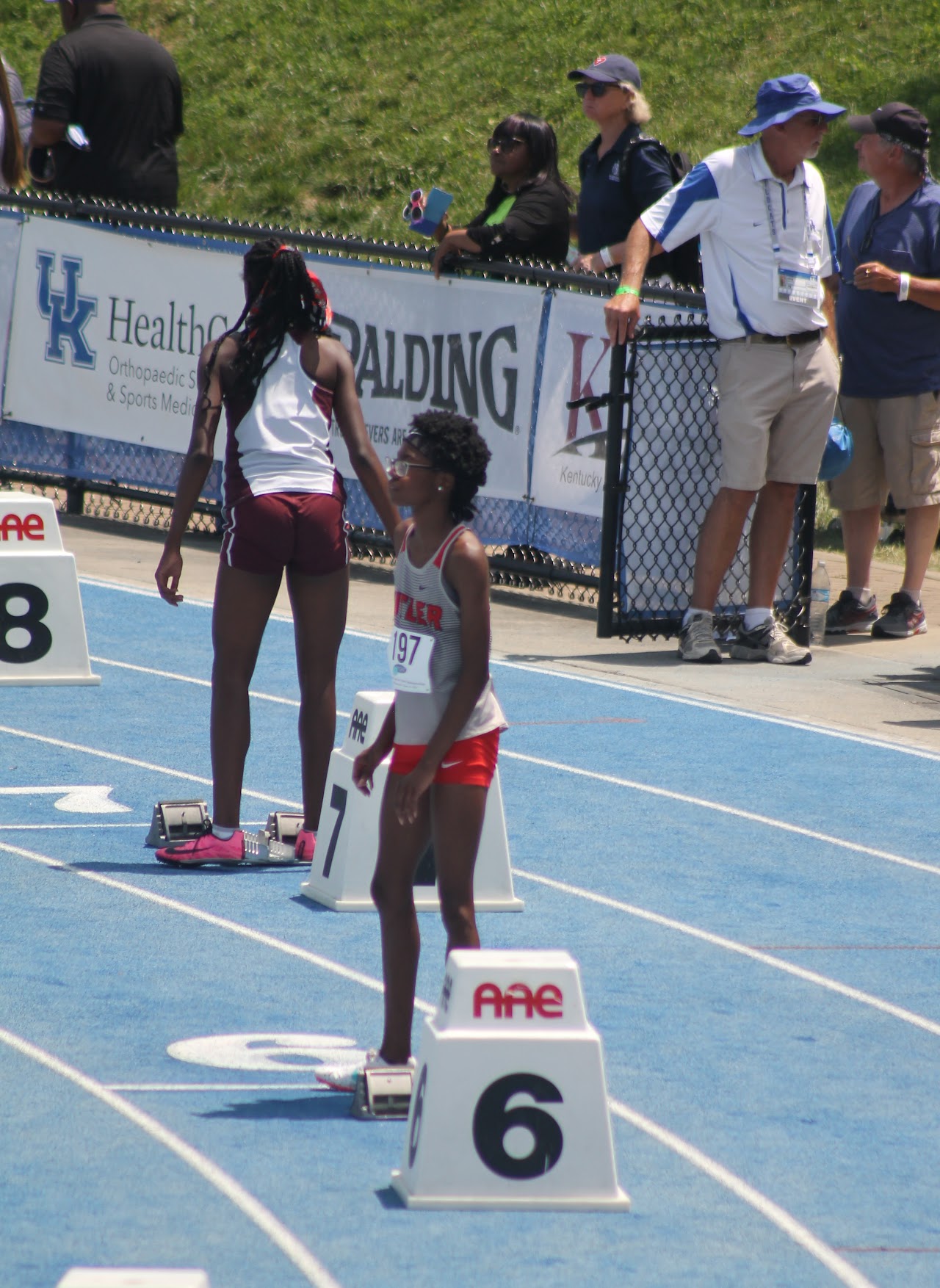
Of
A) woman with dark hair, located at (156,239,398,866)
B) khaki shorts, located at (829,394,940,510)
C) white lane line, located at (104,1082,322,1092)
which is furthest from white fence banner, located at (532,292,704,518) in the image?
white lane line, located at (104,1082,322,1092)

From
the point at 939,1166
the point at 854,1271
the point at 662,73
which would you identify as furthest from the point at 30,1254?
the point at 662,73

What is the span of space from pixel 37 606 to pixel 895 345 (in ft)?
14.5

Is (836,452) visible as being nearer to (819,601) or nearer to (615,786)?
(819,601)

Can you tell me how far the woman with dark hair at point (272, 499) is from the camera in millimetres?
6797

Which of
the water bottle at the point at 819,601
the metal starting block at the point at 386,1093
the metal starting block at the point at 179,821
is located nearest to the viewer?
the metal starting block at the point at 386,1093

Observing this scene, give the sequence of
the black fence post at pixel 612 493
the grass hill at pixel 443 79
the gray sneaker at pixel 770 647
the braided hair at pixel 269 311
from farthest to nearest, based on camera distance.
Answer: the grass hill at pixel 443 79
the gray sneaker at pixel 770 647
the black fence post at pixel 612 493
the braided hair at pixel 269 311

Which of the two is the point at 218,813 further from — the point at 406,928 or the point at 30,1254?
the point at 30,1254

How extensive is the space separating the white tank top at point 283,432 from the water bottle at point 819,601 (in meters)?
4.69

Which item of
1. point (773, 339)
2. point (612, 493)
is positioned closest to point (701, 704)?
point (612, 493)

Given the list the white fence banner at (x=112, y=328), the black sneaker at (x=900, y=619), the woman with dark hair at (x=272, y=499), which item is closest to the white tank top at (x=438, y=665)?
the woman with dark hair at (x=272, y=499)

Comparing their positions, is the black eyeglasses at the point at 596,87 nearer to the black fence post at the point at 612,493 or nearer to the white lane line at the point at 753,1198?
the black fence post at the point at 612,493

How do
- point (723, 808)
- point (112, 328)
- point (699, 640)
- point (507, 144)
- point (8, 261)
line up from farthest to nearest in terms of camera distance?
point (8, 261), point (112, 328), point (507, 144), point (699, 640), point (723, 808)

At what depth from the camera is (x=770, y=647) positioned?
10.6m

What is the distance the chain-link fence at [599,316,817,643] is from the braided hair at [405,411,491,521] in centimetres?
554
